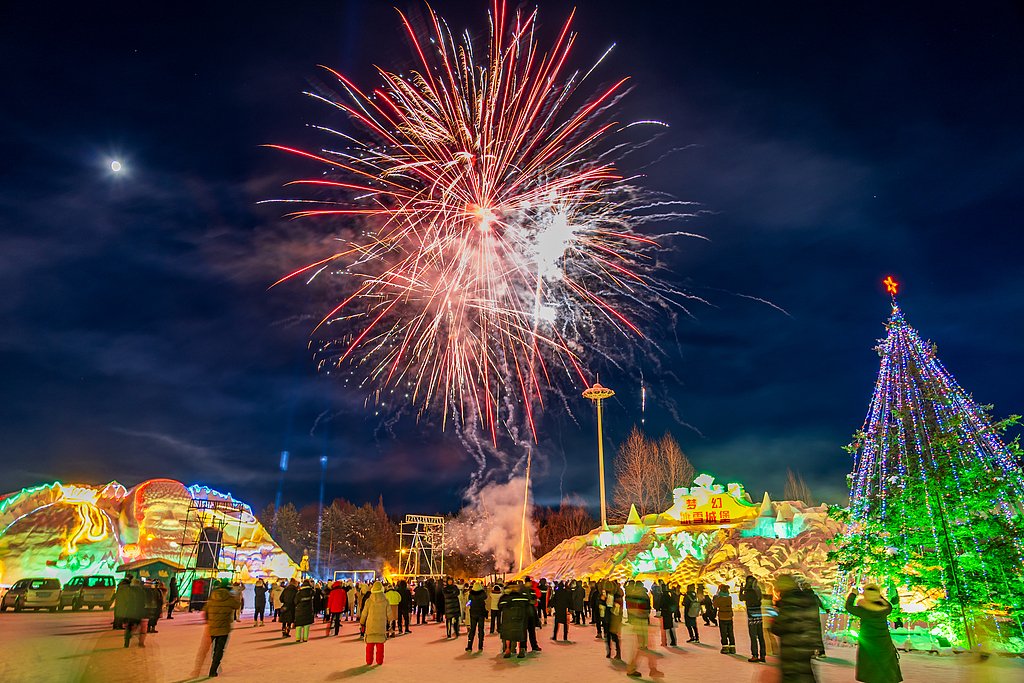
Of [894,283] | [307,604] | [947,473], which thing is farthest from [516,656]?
[894,283]

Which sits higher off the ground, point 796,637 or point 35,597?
point 796,637

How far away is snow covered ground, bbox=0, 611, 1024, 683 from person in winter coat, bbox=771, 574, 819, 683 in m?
0.25

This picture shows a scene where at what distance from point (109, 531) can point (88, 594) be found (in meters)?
14.0

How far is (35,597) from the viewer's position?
82.1ft

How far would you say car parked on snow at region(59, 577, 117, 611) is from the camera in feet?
85.4

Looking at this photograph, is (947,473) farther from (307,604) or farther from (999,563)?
(307,604)

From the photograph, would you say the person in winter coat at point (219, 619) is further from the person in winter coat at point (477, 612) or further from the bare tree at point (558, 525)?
the bare tree at point (558, 525)

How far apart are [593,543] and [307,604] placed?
4443 cm

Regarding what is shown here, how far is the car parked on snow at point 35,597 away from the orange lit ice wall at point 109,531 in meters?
10.4

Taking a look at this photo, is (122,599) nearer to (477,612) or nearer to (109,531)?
(477,612)

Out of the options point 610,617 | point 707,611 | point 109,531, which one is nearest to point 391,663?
point 610,617

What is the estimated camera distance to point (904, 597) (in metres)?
18.6

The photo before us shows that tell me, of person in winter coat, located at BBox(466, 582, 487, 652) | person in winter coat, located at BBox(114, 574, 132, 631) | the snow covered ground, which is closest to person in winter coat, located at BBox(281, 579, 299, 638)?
the snow covered ground

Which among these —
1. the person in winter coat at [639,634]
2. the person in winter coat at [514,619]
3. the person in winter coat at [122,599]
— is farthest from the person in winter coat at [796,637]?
the person in winter coat at [122,599]
